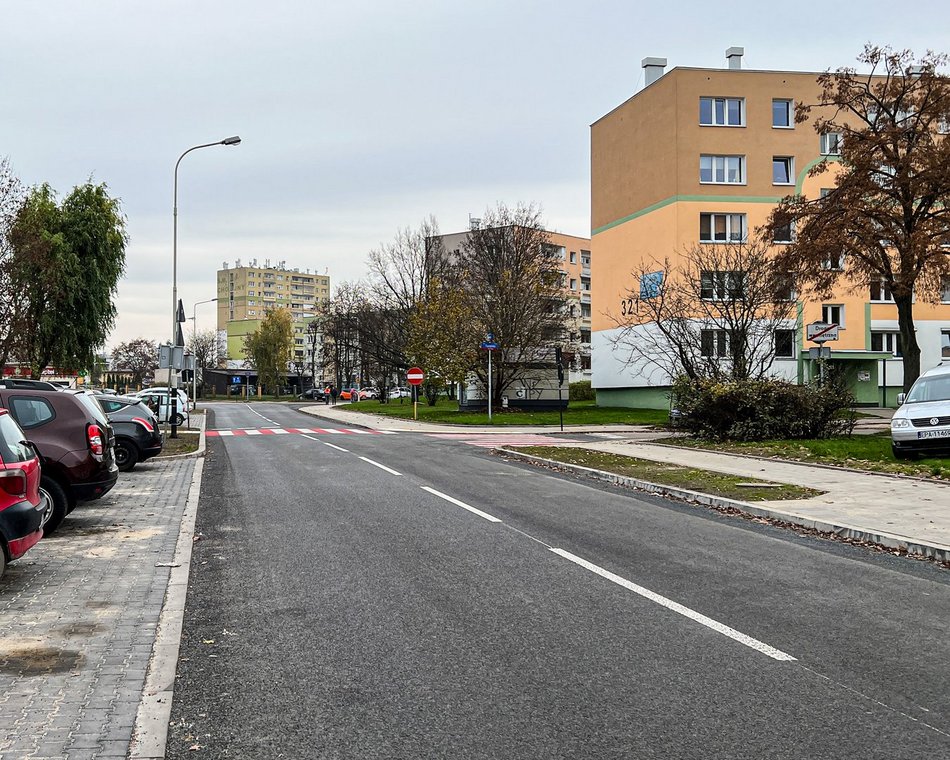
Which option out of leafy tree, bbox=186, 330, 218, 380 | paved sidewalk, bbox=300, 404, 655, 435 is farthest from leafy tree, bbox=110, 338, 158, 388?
paved sidewalk, bbox=300, 404, 655, 435

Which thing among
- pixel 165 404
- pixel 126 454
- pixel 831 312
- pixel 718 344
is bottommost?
pixel 126 454

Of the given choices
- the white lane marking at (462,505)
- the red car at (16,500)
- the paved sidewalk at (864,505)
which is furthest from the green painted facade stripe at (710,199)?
the red car at (16,500)

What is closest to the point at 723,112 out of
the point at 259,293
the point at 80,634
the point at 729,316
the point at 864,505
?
the point at 729,316

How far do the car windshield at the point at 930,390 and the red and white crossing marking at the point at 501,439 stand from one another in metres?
10.4

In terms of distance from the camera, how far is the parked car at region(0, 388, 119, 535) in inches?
388

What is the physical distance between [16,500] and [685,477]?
35.7 ft

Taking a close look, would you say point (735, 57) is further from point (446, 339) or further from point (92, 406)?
point (92, 406)

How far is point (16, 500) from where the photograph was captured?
6672mm

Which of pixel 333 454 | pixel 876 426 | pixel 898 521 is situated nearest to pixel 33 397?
pixel 898 521

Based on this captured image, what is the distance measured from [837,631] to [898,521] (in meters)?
4.93

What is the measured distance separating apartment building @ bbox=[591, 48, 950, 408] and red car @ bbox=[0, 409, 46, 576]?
37758mm

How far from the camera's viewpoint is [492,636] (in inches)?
219

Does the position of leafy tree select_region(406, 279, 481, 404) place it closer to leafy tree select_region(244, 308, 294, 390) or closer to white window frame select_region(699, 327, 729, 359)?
white window frame select_region(699, 327, 729, 359)

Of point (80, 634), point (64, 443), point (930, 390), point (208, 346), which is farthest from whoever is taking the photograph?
point (208, 346)
